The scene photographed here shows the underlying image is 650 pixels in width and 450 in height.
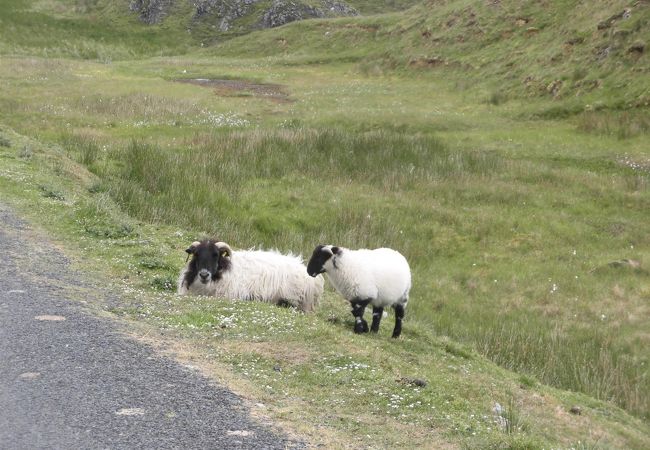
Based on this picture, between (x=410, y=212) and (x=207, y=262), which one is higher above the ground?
(x=410, y=212)

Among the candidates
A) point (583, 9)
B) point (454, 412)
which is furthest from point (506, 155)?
point (454, 412)

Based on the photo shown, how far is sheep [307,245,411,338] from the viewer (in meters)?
12.8

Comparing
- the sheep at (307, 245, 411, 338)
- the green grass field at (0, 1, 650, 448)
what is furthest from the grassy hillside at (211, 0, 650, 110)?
the sheep at (307, 245, 411, 338)

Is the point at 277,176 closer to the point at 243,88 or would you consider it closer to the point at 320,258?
the point at 320,258

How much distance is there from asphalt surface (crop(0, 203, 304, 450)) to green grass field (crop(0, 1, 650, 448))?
0.58 meters

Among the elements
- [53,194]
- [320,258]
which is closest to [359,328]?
[320,258]

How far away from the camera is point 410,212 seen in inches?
1008

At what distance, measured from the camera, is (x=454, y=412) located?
8.77 m

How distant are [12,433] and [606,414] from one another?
10041mm

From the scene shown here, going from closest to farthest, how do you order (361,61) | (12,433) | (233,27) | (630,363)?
(12,433), (630,363), (361,61), (233,27)

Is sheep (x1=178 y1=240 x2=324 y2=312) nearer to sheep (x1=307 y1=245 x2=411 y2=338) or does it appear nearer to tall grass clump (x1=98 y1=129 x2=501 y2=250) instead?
sheep (x1=307 y1=245 x2=411 y2=338)

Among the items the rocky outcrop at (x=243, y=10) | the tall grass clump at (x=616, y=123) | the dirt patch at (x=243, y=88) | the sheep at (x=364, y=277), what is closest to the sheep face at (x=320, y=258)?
the sheep at (x=364, y=277)

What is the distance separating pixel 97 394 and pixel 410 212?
18.7 m

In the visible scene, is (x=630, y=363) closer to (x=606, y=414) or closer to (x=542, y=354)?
(x=542, y=354)
